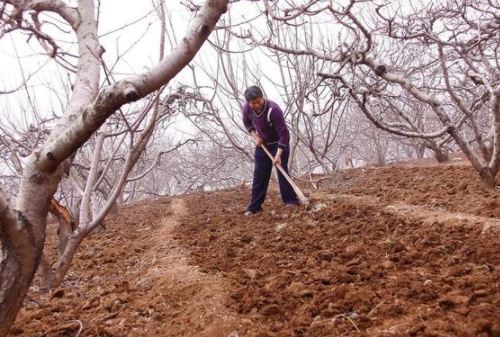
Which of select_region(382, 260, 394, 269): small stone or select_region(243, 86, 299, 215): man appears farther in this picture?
select_region(243, 86, 299, 215): man

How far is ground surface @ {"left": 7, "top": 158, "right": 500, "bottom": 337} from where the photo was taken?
4.99 feet

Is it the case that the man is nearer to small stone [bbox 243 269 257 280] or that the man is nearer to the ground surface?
the ground surface

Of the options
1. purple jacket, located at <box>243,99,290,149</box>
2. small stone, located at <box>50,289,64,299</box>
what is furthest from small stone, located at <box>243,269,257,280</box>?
purple jacket, located at <box>243,99,290,149</box>

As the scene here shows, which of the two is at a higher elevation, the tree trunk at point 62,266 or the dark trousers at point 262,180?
the dark trousers at point 262,180

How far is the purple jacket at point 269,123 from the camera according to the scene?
4328 mm

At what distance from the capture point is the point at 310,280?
2010mm

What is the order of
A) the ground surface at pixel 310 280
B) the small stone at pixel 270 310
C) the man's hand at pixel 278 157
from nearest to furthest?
the ground surface at pixel 310 280, the small stone at pixel 270 310, the man's hand at pixel 278 157

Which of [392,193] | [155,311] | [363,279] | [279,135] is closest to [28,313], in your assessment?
[155,311]

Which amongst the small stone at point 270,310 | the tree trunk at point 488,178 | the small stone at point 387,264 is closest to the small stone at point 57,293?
the small stone at point 270,310

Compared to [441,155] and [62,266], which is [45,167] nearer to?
[62,266]

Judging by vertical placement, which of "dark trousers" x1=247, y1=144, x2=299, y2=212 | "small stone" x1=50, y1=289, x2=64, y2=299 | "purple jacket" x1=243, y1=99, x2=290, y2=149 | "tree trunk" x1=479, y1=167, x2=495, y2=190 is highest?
"purple jacket" x1=243, y1=99, x2=290, y2=149

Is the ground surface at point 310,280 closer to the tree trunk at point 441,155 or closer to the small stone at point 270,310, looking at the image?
the small stone at point 270,310

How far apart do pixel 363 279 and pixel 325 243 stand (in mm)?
850

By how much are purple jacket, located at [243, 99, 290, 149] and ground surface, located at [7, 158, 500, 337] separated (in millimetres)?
987
